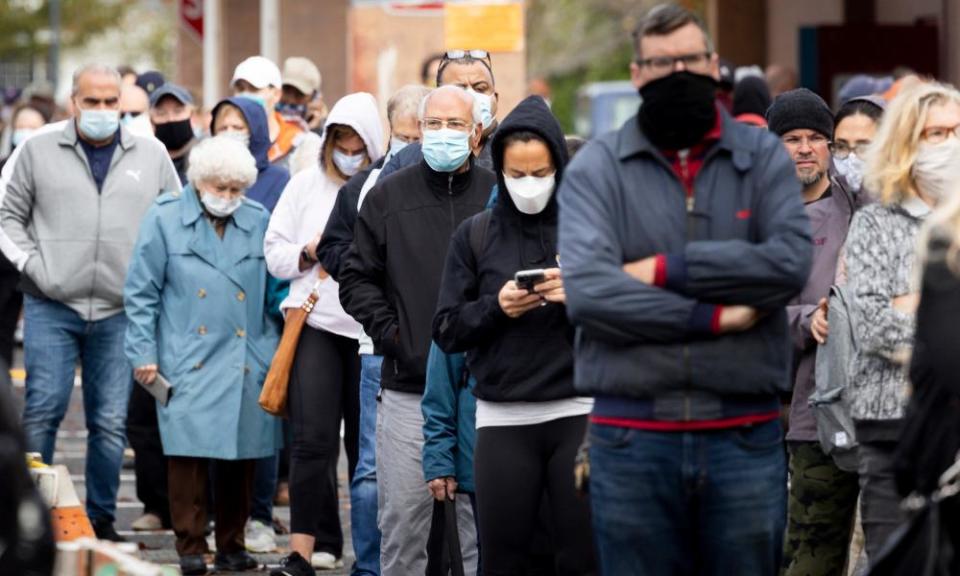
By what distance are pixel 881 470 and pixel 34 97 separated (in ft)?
47.2

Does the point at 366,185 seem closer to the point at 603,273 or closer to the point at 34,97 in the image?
the point at 603,273

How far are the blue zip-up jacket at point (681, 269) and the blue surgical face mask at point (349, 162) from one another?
3.95 m

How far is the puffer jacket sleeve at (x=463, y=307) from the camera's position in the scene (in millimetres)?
7027

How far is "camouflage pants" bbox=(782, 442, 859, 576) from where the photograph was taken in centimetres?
786

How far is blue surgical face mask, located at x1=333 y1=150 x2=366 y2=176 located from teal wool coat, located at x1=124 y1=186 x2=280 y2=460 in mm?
695

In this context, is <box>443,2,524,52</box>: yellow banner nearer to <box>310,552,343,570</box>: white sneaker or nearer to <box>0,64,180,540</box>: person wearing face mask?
<box>0,64,180,540</box>: person wearing face mask

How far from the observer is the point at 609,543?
589 cm

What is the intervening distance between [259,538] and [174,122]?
2.94 meters

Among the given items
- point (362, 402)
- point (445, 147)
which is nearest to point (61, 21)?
point (362, 402)

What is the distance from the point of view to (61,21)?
59906 mm

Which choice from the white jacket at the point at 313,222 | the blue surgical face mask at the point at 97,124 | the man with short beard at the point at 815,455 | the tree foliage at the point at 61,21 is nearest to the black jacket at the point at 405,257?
the white jacket at the point at 313,222

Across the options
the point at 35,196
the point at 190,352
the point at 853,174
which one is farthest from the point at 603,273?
the point at 35,196

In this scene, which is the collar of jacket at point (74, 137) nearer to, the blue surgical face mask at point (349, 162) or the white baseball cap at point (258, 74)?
the blue surgical face mask at point (349, 162)

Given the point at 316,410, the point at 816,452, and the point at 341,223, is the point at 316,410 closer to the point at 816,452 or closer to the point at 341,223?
the point at 341,223
